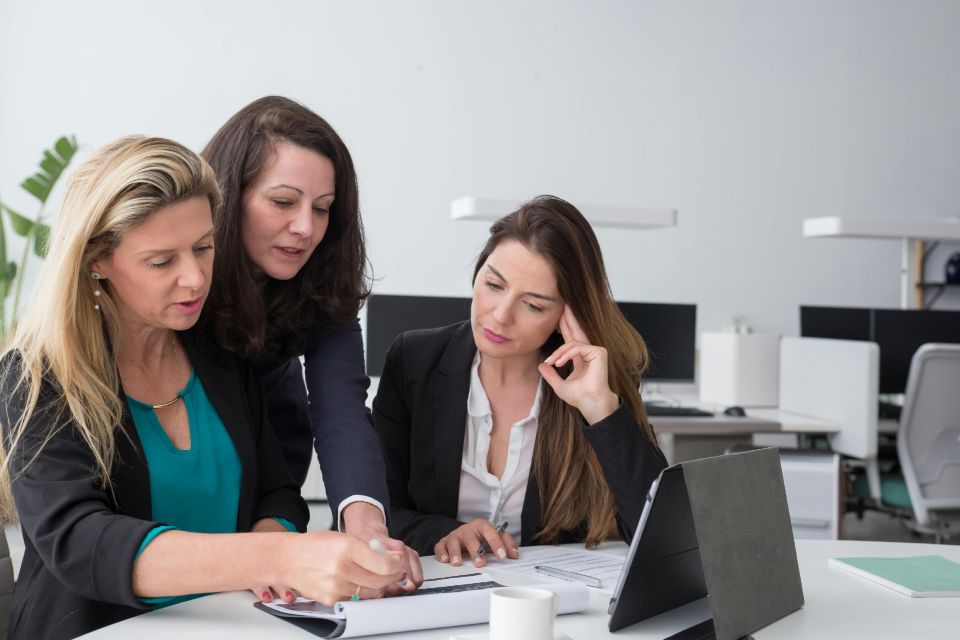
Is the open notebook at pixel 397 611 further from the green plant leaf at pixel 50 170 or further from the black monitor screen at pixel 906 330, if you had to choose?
the green plant leaf at pixel 50 170

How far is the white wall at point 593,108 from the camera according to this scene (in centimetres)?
600

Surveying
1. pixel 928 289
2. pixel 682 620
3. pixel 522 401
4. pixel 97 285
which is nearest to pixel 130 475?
pixel 97 285

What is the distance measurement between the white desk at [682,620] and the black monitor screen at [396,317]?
242 centimetres

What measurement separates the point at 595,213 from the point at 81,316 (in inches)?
131

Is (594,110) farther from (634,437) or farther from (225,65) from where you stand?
(634,437)

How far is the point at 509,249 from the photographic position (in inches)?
74.9

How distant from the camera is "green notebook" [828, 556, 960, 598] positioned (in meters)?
1.39

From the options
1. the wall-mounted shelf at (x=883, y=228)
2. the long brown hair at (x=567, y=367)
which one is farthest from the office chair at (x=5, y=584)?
the wall-mounted shelf at (x=883, y=228)

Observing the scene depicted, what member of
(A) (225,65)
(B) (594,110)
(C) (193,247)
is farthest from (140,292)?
(B) (594,110)

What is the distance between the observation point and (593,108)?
6.77m

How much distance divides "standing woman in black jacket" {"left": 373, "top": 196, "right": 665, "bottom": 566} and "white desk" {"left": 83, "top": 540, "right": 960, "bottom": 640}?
36cm

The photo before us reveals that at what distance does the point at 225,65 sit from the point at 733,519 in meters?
5.62

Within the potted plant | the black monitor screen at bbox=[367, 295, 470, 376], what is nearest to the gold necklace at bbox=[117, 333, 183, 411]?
the black monitor screen at bbox=[367, 295, 470, 376]

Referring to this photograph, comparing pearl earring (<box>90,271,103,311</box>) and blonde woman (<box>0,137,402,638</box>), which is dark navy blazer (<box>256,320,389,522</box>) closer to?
blonde woman (<box>0,137,402,638</box>)
